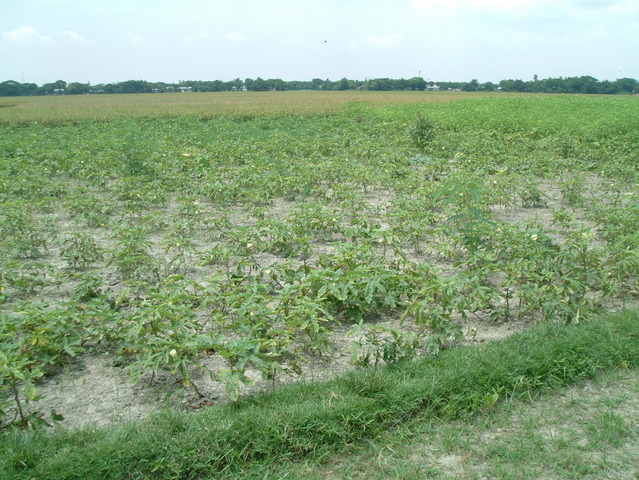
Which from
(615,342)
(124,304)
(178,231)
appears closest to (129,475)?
(124,304)

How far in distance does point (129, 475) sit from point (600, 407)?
290 cm

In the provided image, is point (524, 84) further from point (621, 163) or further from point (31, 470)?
point (31, 470)

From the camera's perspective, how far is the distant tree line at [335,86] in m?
69.9

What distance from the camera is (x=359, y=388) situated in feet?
10.8

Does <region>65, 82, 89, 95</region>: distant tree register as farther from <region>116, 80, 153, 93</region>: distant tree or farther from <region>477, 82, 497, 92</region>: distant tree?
<region>477, 82, 497, 92</region>: distant tree

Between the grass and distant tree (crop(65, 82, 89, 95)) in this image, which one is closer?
the grass

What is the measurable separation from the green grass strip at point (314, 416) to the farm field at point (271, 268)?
0.26m

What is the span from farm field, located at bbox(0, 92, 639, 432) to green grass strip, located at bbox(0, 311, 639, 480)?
0.26 metres

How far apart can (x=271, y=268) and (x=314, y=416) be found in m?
1.99

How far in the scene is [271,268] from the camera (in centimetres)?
480

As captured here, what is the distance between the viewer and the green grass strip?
108 inches

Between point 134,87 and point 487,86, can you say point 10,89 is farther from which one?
point 487,86

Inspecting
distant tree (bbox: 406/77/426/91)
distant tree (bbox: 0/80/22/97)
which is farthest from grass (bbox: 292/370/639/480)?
distant tree (bbox: 406/77/426/91)

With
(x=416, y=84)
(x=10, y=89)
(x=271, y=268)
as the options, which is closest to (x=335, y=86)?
(x=416, y=84)
